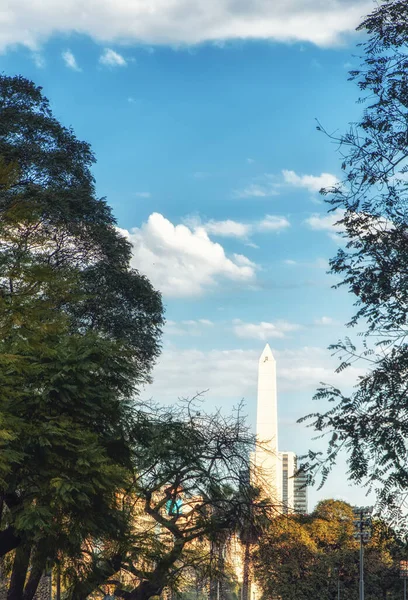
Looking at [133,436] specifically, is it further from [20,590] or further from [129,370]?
[20,590]

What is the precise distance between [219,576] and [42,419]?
908 cm

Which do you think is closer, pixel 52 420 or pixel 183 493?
pixel 52 420

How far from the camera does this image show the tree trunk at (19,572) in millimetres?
25498

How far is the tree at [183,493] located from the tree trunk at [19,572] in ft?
7.77

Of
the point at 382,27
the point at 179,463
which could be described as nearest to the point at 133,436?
the point at 179,463

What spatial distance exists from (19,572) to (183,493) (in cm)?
571

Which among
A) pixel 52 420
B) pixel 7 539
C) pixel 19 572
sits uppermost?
pixel 52 420

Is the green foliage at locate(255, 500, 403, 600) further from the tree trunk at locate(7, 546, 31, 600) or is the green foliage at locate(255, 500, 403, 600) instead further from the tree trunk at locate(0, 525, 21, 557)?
the tree trunk at locate(0, 525, 21, 557)

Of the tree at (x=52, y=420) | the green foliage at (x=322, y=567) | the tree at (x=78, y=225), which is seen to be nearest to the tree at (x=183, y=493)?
the tree at (x=52, y=420)

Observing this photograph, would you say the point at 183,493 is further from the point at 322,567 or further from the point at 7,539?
the point at 322,567

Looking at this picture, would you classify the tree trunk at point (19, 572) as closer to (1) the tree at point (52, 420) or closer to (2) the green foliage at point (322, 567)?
(1) the tree at point (52, 420)

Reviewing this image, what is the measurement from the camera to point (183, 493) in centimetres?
3039

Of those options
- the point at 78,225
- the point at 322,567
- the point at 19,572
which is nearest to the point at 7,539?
the point at 19,572

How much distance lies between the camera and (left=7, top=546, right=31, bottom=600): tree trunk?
1004 inches
